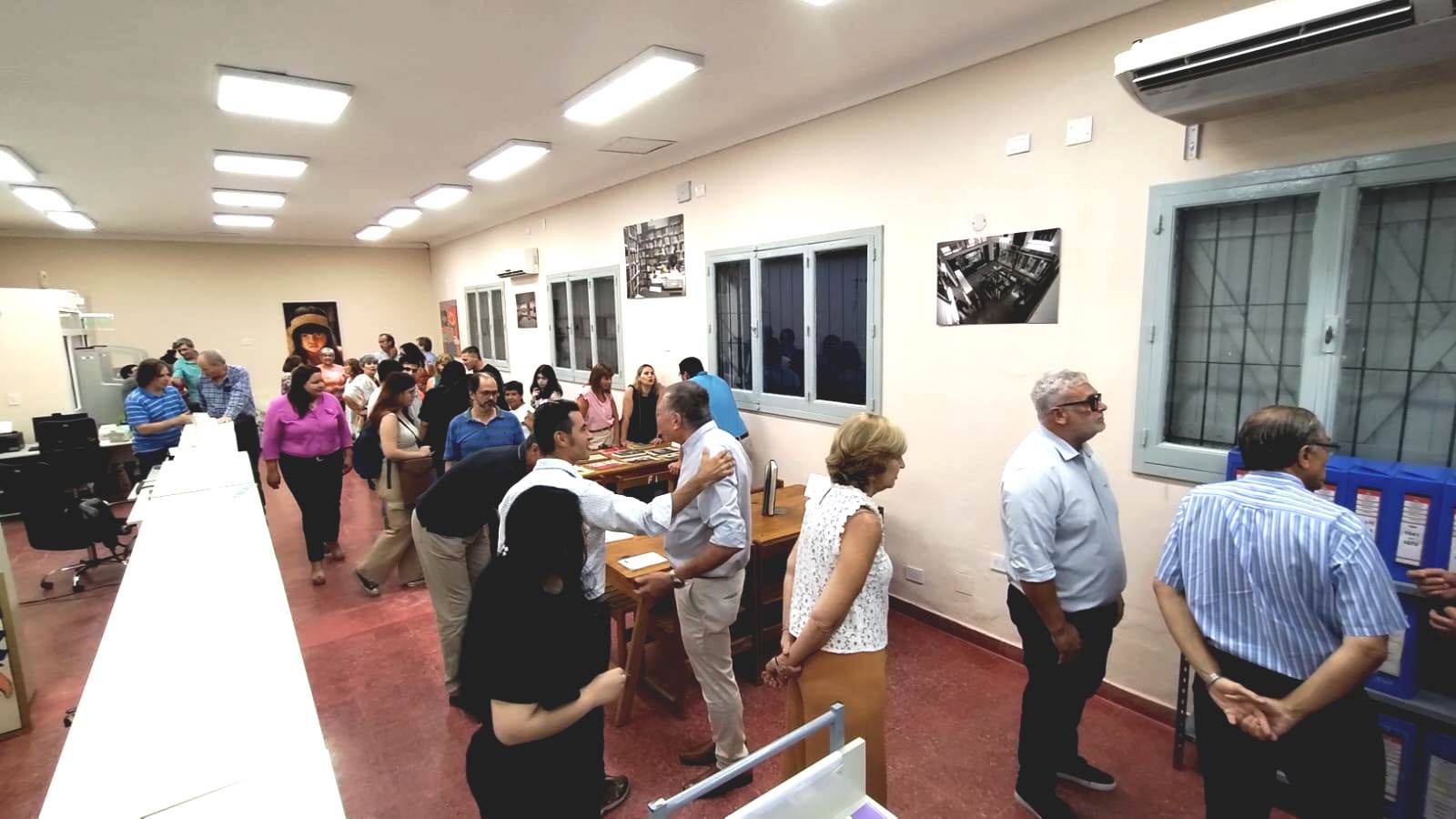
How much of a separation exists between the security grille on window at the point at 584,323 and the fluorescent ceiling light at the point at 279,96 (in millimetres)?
3042

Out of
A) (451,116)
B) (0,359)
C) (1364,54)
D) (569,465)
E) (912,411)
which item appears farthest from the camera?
(0,359)

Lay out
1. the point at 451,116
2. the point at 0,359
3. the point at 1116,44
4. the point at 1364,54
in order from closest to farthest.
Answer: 1. the point at 1364,54
2. the point at 1116,44
3. the point at 451,116
4. the point at 0,359

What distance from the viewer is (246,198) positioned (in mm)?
7031

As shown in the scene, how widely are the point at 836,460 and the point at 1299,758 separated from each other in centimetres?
152

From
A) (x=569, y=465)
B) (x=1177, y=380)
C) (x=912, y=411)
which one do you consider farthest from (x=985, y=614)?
(x=569, y=465)

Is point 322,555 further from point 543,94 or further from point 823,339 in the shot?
point 823,339

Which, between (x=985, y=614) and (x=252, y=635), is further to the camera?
(x=985, y=614)

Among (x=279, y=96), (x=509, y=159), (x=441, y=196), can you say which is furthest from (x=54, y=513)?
(x=441, y=196)

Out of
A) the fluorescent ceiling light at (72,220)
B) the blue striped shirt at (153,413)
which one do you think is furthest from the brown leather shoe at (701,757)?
the fluorescent ceiling light at (72,220)

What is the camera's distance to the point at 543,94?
155 inches

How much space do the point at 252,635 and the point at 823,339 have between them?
357cm

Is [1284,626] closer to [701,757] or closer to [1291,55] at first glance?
[1291,55]

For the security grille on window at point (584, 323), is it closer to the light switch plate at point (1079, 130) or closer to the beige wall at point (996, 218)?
the beige wall at point (996, 218)

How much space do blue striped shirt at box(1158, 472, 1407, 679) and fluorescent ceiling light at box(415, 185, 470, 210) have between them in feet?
22.7
